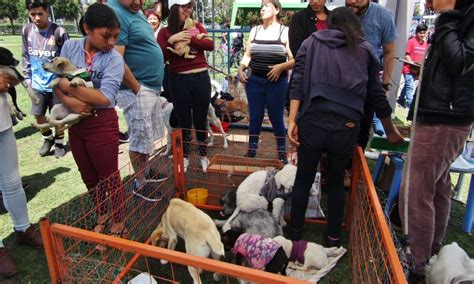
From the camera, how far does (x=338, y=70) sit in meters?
2.16

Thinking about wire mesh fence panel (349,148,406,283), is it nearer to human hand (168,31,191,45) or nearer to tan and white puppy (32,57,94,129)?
tan and white puppy (32,57,94,129)

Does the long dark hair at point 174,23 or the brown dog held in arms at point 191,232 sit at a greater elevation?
the long dark hair at point 174,23

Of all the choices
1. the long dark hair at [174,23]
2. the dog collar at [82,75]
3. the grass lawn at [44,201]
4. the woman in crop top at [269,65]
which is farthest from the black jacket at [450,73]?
the long dark hair at [174,23]

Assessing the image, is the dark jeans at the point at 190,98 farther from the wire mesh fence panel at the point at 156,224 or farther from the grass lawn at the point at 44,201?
the grass lawn at the point at 44,201

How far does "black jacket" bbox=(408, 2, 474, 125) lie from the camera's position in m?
1.72

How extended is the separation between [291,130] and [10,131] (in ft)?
6.79

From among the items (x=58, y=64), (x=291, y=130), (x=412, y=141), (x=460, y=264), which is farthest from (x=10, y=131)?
(x=460, y=264)

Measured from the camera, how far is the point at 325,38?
85.7 inches

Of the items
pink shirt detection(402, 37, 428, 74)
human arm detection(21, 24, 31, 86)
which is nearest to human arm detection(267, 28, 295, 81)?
human arm detection(21, 24, 31, 86)

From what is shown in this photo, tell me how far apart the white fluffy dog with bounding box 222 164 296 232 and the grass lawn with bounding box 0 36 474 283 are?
0.39 m

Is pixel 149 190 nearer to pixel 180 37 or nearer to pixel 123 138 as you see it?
pixel 180 37

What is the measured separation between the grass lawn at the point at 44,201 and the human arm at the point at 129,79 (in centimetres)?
151

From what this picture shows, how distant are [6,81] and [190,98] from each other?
175cm

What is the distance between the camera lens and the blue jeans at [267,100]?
3555mm
